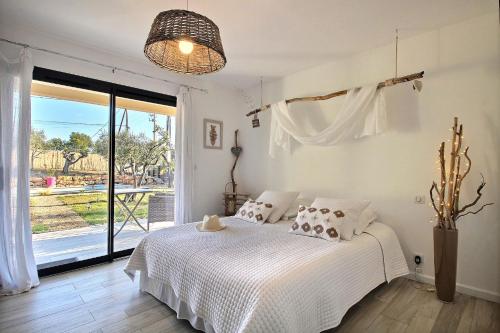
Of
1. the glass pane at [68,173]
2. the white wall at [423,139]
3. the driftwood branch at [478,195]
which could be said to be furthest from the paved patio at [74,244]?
the driftwood branch at [478,195]

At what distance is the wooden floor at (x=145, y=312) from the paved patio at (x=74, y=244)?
0.53 meters

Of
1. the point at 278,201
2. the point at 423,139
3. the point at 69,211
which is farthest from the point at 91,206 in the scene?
the point at 423,139

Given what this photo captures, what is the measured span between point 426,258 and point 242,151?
293 centimetres

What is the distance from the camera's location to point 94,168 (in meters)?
3.22

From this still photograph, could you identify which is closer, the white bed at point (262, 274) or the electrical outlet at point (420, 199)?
the white bed at point (262, 274)

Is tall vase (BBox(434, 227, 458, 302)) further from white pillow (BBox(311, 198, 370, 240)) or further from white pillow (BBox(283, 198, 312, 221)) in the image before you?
white pillow (BBox(283, 198, 312, 221))

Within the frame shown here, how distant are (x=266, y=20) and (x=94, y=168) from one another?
2.64m

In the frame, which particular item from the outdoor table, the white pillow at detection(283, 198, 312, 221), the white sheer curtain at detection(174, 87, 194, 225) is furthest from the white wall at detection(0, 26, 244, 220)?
the white pillow at detection(283, 198, 312, 221)

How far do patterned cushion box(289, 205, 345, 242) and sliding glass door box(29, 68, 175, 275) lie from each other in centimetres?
216

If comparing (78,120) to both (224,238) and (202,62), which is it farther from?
(224,238)

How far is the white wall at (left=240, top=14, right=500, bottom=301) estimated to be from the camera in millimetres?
2307

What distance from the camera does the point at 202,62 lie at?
2010 mm

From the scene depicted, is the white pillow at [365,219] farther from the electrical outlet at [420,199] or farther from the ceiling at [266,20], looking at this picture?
the ceiling at [266,20]

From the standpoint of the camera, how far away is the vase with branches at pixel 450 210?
222 centimetres
